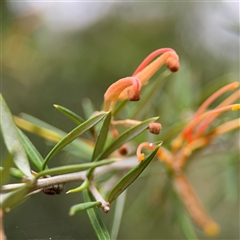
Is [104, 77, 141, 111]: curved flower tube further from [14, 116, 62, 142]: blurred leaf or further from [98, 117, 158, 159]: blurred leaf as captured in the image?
[14, 116, 62, 142]: blurred leaf

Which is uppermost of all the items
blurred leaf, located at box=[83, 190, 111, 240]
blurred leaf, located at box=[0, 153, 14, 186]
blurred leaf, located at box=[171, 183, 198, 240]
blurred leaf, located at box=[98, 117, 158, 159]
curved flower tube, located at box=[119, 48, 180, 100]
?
curved flower tube, located at box=[119, 48, 180, 100]

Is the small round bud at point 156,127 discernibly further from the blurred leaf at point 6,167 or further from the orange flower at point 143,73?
the blurred leaf at point 6,167

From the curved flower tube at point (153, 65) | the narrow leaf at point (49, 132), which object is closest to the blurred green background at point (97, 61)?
the narrow leaf at point (49, 132)

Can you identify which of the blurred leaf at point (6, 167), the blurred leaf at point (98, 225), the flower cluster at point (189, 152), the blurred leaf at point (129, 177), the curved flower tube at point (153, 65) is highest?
the curved flower tube at point (153, 65)

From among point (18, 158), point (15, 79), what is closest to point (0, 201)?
point (18, 158)

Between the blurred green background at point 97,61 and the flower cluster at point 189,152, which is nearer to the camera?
the flower cluster at point 189,152

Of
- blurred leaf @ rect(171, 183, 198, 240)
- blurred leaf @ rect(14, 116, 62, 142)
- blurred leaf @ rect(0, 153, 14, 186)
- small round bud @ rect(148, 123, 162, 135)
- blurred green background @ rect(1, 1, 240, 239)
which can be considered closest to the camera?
blurred leaf @ rect(0, 153, 14, 186)

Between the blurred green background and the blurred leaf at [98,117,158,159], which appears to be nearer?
the blurred leaf at [98,117,158,159]

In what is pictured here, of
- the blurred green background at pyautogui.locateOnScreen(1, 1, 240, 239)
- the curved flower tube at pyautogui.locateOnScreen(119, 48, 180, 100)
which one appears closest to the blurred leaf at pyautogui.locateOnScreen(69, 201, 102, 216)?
the curved flower tube at pyautogui.locateOnScreen(119, 48, 180, 100)

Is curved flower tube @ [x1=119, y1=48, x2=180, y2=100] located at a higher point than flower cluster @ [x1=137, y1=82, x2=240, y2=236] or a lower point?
higher
